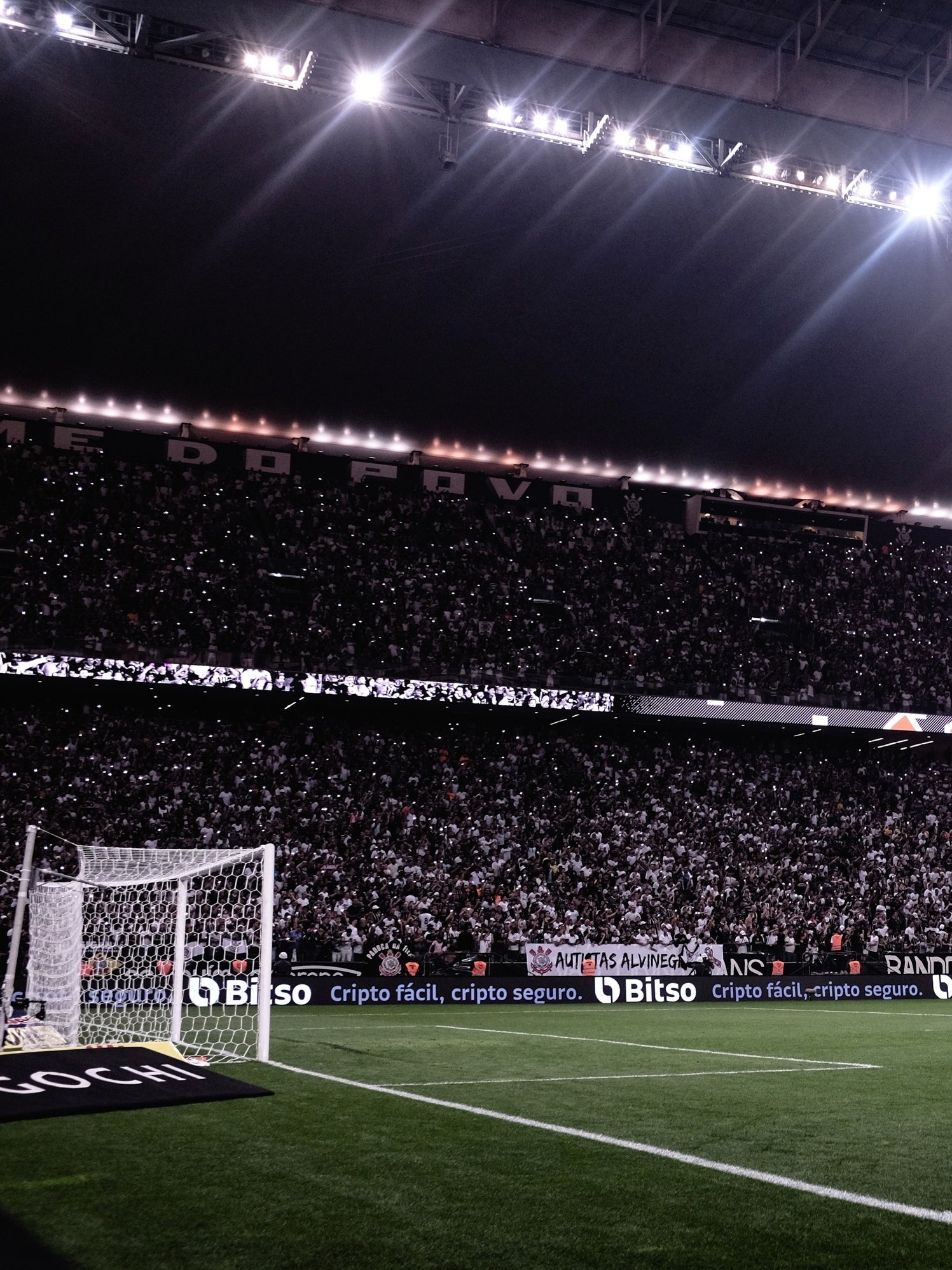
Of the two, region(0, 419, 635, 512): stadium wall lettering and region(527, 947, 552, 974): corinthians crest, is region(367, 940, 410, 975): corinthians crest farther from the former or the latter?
region(0, 419, 635, 512): stadium wall lettering

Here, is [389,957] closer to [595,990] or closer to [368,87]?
[595,990]

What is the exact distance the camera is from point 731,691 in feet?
114

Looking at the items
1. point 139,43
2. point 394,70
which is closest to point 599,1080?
point 394,70

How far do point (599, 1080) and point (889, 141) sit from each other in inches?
511

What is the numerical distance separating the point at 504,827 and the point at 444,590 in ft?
24.8

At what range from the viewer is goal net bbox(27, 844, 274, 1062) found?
12.5m

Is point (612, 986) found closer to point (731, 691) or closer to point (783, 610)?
point (731, 691)

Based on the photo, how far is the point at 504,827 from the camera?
3197 cm

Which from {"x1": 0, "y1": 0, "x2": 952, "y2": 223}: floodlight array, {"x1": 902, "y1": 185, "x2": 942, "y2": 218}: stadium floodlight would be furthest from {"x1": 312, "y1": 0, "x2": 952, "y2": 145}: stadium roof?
{"x1": 902, "y1": 185, "x2": 942, "y2": 218}: stadium floodlight

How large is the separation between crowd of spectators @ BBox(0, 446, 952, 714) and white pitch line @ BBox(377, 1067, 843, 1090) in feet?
67.8

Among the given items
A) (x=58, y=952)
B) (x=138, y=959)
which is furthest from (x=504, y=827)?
(x=58, y=952)

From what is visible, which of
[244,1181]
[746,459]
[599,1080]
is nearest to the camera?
[244,1181]

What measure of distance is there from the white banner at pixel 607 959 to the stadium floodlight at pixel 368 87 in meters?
17.8

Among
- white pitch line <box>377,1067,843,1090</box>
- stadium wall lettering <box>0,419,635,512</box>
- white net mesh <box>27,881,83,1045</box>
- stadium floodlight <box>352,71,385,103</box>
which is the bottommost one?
white pitch line <box>377,1067,843,1090</box>
